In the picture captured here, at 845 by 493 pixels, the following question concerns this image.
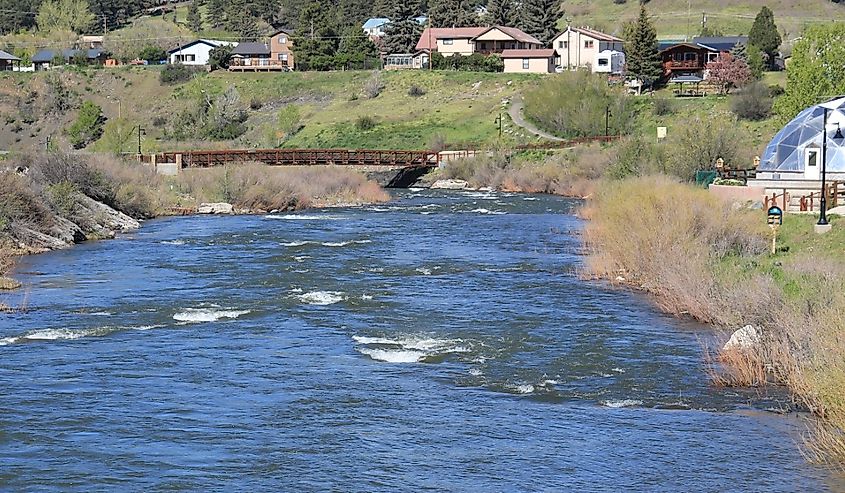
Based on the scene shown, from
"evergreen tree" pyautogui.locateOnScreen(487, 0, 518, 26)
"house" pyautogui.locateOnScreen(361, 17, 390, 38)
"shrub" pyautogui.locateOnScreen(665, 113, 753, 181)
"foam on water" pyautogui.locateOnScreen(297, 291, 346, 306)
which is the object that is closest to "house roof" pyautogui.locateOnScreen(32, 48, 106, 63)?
"house" pyautogui.locateOnScreen(361, 17, 390, 38)

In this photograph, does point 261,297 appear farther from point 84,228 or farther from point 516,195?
point 516,195

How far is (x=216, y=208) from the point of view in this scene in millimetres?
69312

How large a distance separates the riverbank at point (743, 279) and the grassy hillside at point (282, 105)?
6107 centimetres

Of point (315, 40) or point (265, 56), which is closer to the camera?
point (315, 40)

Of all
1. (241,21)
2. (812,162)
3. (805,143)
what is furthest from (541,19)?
(812,162)

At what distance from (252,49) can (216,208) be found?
279 feet

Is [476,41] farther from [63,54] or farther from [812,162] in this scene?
[812,162]

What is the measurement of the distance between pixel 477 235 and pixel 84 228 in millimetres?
16794

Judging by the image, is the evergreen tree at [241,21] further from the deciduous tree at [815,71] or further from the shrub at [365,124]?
the deciduous tree at [815,71]

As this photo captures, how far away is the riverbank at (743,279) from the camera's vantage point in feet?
69.4

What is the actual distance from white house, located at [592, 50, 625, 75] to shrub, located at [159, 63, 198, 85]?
1744 inches

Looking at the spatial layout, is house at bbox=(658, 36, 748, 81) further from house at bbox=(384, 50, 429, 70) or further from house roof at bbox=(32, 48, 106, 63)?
house roof at bbox=(32, 48, 106, 63)

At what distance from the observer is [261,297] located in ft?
122

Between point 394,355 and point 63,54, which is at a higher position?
point 63,54
